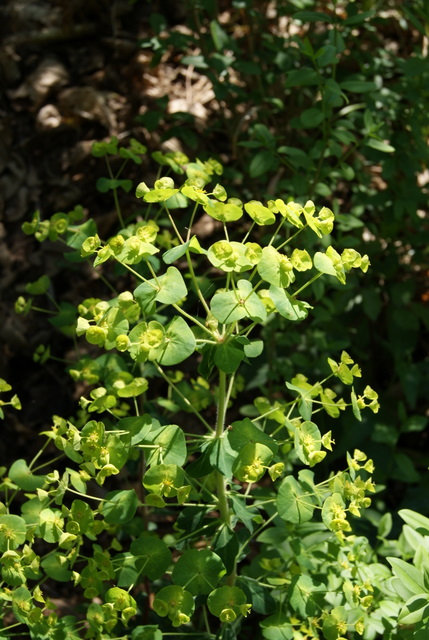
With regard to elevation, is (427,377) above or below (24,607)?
below

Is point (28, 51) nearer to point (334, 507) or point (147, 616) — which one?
point (147, 616)

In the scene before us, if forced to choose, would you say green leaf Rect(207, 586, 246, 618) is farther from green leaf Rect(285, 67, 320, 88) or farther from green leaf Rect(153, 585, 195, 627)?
green leaf Rect(285, 67, 320, 88)

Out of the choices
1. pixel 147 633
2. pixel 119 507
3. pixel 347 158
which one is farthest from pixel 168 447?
pixel 347 158

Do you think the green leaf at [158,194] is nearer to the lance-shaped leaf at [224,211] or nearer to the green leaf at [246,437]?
the lance-shaped leaf at [224,211]

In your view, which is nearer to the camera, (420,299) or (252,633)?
(252,633)

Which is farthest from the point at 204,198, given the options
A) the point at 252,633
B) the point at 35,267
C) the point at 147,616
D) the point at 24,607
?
the point at 35,267

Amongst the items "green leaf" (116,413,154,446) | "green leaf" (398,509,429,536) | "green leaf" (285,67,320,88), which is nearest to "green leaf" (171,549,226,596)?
"green leaf" (116,413,154,446)

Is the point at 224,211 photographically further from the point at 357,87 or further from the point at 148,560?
the point at 357,87
